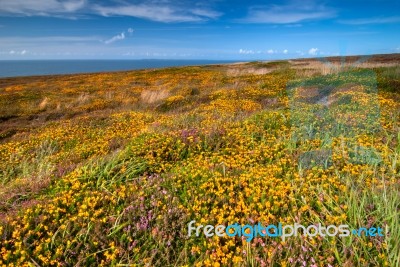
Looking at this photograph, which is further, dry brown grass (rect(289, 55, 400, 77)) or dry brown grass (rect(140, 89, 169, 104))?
dry brown grass (rect(289, 55, 400, 77))

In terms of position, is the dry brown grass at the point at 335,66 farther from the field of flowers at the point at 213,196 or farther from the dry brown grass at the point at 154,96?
the dry brown grass at the point at 154,96

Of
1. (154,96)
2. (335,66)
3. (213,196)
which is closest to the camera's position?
(213,196)

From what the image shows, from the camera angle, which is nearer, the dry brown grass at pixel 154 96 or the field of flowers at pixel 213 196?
the field of flowers at pixel 213 196

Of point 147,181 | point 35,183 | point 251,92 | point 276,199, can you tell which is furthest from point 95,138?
point 251,92

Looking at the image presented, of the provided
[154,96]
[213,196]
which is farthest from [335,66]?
[213,196]

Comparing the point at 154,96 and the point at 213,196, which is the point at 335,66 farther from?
the point at 213,196

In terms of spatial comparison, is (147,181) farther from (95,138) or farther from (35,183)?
(95,138)

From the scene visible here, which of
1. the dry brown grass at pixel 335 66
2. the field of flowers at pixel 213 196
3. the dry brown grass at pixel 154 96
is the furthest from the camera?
the dry brown grass at pixel 335 66

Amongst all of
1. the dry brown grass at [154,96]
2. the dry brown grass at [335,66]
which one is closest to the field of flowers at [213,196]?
the dry brown grass at [335,66]

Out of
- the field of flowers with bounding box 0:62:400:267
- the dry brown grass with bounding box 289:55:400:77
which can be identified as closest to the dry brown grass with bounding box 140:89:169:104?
the dry brown grass with bounding box 289:55:400:77

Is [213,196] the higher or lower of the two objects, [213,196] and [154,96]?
the lower

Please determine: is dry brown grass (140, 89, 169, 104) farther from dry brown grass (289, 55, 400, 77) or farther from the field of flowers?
the field of flowers

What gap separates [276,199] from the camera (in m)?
5.80

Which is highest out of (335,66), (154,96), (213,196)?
(335,66)
